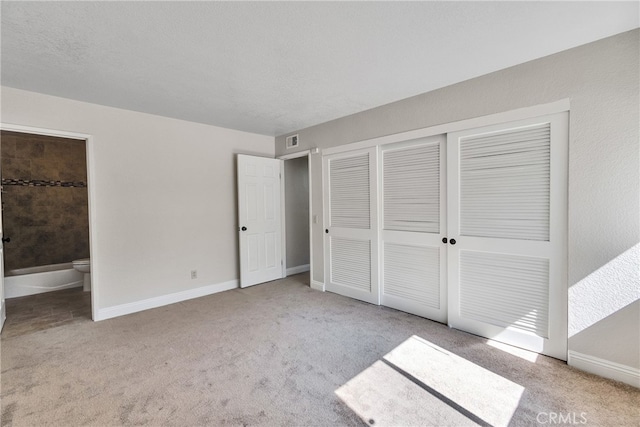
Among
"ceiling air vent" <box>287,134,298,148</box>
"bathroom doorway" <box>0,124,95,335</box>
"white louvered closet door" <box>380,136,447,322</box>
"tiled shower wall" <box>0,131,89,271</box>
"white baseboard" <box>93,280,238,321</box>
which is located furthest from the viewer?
"tiled shower wall" <box>0,131,89,271</box>

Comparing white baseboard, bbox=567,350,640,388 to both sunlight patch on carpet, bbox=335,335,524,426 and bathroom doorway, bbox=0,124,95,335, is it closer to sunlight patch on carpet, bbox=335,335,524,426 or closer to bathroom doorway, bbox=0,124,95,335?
sunlight patch on carpet, bbox=335,335,524,426

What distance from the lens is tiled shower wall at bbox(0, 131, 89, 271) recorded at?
4656 millimetres

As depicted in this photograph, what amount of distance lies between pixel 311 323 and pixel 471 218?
1934mm

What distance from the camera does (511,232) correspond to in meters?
2.48

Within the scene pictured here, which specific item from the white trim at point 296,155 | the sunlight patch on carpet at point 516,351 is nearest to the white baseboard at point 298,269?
the white trim at point 296,155

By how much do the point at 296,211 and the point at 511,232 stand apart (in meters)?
3.51

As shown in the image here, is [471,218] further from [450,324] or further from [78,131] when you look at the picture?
[78,131]

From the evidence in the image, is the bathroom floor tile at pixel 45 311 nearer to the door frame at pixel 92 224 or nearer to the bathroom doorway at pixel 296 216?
the door frame at pixel 92 224

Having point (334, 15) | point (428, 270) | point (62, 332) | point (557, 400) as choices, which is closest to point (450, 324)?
point (428, 270)

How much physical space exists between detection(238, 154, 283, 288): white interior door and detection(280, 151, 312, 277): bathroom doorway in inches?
9.5

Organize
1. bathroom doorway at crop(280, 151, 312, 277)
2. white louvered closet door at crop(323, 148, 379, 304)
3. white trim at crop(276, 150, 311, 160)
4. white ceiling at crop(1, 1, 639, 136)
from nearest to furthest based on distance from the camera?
1. white ceiling at crop(1, 1, 639, 136)
2. white louvered closet door at crop(323, 148, 379, 304)
3. white trim at crop(276, 150, 311, 160)
4. bathroom doorway at crop(280, 151, 312, 277)

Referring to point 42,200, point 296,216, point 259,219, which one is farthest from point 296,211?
point 42,200

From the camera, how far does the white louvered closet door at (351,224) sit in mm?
3564

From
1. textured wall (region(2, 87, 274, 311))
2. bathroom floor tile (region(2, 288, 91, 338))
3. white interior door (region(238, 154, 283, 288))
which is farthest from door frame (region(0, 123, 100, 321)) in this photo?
white interior door (region(238, 154, 283, 288))
